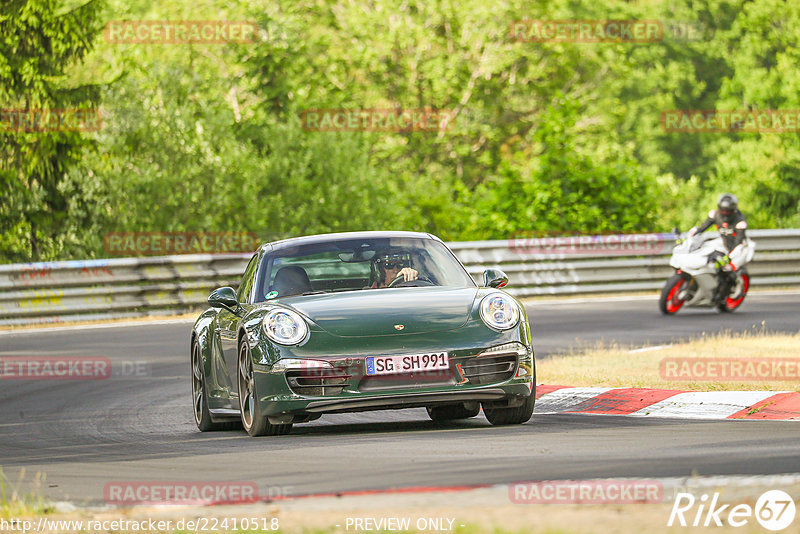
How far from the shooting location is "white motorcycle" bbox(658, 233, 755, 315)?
2045cm

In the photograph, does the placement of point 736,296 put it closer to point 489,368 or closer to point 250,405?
point 489,368

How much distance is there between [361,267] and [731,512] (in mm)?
5022

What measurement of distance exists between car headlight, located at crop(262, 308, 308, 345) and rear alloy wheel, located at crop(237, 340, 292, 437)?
0.83ft

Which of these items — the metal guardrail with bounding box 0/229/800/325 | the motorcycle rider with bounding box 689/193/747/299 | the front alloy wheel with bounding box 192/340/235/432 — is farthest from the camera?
the metal guardrail with bounding box 0/229/800/325

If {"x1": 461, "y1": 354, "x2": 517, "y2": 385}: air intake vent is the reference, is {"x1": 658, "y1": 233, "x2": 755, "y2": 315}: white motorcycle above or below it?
below

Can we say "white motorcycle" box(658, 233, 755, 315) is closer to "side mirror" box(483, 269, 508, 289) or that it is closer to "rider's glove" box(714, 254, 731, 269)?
"rider's glove" box(714, 254, 731, 269)

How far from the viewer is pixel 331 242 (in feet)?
33.6

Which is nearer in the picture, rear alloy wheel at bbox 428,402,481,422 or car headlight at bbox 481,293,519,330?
car headlight at bbox 481,293,519,330

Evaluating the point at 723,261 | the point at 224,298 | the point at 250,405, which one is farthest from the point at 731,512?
the point at 723,261

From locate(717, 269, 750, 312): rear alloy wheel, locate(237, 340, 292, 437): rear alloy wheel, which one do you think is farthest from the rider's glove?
locate(237, 340, 292, 437): rear alloy wheel

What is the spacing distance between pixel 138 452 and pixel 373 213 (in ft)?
79.1

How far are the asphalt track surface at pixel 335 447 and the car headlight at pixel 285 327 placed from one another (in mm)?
610

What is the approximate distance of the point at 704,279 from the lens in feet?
67.7

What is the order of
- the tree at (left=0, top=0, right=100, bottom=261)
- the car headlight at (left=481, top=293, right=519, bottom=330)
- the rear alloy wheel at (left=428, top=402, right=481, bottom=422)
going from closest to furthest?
the car headlight at (left=481, top=293, right=519, bottom=330), the rear alloy wheel at (left=428, top=402, right=481, bottom=422), the tree at (left=0, top=0, right=100, bottom=261)
